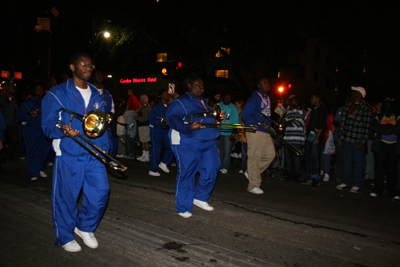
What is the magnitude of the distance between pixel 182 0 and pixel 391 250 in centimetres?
1894

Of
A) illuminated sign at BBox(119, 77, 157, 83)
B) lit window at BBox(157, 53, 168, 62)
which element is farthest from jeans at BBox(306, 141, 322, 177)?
lit window at BBox(157, 53, 168, 62)

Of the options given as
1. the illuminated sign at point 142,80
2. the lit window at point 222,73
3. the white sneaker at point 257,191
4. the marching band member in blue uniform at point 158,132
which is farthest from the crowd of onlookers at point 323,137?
the illuminated sign at point 142,80

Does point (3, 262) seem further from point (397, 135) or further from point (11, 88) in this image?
point (11, 88)

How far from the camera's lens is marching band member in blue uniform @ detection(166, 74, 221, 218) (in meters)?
5.01

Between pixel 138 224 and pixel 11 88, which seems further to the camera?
pixel 11 88

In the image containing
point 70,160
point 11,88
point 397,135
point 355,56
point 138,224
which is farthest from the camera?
point 355,56

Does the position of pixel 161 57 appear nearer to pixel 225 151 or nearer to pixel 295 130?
pixel 225 151

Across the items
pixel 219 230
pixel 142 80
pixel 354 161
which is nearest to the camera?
pixel 219 230

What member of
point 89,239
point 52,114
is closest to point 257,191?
point 89,239

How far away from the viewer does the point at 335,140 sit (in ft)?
29.2

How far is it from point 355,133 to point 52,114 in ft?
19.9

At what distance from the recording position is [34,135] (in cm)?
789

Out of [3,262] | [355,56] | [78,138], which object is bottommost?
[3,262]

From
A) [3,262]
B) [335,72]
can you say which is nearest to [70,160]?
[3,262]
